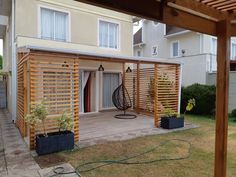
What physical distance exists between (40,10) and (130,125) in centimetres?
669

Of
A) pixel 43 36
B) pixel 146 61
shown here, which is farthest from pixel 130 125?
pixel 43 36

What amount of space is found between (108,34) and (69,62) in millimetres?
6477

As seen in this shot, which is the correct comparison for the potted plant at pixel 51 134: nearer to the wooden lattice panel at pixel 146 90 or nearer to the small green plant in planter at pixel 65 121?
the small green plant in planter at pixel 65 121

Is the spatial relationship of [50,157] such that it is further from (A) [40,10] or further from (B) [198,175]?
(A) [40,10]

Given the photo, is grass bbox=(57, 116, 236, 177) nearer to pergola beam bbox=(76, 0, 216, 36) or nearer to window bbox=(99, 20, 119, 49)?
pergola beam bbox=(76, 0, 216, 36)

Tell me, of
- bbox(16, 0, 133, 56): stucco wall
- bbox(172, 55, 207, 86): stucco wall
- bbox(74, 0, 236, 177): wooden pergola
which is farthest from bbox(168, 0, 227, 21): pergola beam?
Result: bbox(172, 55, 207, 86): stucco wall

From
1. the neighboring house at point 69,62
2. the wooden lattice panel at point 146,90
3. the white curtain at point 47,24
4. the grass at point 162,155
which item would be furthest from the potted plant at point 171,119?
the white curtain at point 47,24

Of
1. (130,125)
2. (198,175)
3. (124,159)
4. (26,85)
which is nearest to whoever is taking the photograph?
(198,175)

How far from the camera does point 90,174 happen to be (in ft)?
15.2

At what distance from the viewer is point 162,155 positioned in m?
5.79

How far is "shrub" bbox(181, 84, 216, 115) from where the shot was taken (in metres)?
12.0

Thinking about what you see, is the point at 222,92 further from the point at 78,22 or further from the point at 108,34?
the point at 108,34

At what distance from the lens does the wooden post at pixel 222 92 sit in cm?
320

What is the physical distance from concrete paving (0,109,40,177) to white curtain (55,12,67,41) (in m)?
5.16
